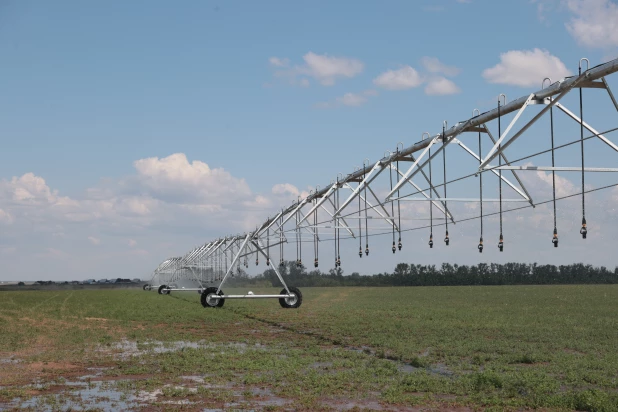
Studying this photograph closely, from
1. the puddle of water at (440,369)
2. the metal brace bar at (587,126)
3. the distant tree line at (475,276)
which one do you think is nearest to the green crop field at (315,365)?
the puddle of water at (440,369)

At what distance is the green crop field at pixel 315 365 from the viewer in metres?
14.4

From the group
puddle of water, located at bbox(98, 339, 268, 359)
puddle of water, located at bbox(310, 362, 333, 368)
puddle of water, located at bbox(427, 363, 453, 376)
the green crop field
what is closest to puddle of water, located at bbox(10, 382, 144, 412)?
the green crop field

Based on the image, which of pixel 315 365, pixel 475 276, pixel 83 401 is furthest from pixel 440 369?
pixel 475 276

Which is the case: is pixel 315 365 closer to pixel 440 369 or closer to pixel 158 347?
pixel 440 369

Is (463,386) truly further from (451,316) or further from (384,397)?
(451,316)

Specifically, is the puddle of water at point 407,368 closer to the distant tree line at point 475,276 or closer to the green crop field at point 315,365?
the green crop field at point 315,365

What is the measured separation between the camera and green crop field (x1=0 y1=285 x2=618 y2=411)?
47.2ft

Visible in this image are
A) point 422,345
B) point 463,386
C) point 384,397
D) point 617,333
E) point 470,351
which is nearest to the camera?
point 384,397

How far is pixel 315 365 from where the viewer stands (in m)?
19.1

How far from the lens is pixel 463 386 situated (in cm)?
1559

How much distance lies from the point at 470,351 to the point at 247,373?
22.8 feet

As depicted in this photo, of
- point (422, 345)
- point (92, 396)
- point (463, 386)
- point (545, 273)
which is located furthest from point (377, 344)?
point (545, 273)

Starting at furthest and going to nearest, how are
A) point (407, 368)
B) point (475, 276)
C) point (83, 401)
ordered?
1. point (475, 276)
2. point (407, 368)
3. point (83, 401)

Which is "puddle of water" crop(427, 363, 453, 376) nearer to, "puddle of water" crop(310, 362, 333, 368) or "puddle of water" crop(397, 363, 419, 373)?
"puddle of water" crop(397, 363, 419, 373)
